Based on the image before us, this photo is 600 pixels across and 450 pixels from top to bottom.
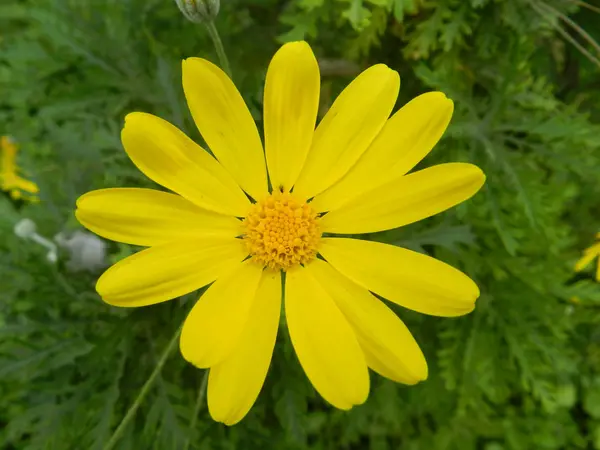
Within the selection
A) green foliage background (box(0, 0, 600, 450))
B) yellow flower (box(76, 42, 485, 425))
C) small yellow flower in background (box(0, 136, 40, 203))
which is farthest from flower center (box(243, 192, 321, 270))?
small yellow flower in background (box(0, 136, 40, 203))

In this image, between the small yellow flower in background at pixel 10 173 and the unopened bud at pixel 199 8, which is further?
the small yellow flower in background at pixel 10 173

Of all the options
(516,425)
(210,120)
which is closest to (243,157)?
(210,120)

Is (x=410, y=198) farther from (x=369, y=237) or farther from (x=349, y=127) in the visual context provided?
(x=369, y=237)

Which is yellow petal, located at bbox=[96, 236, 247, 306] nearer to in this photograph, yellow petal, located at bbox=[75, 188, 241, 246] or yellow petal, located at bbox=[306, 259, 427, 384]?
yellow petal, located at bbox=[75, 188, 241, 246]

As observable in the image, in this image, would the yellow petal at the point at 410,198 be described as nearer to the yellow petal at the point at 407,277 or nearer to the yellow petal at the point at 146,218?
the yellow petal at the point at 407,277

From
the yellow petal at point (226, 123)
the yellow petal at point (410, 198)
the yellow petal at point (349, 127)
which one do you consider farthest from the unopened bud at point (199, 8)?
the yellow petal at point (410, 198)

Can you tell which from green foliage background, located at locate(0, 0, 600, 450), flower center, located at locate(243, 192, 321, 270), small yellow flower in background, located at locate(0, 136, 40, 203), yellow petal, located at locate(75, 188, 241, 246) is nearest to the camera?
yellow petal, located at locate(75, 188, 241, 246)
